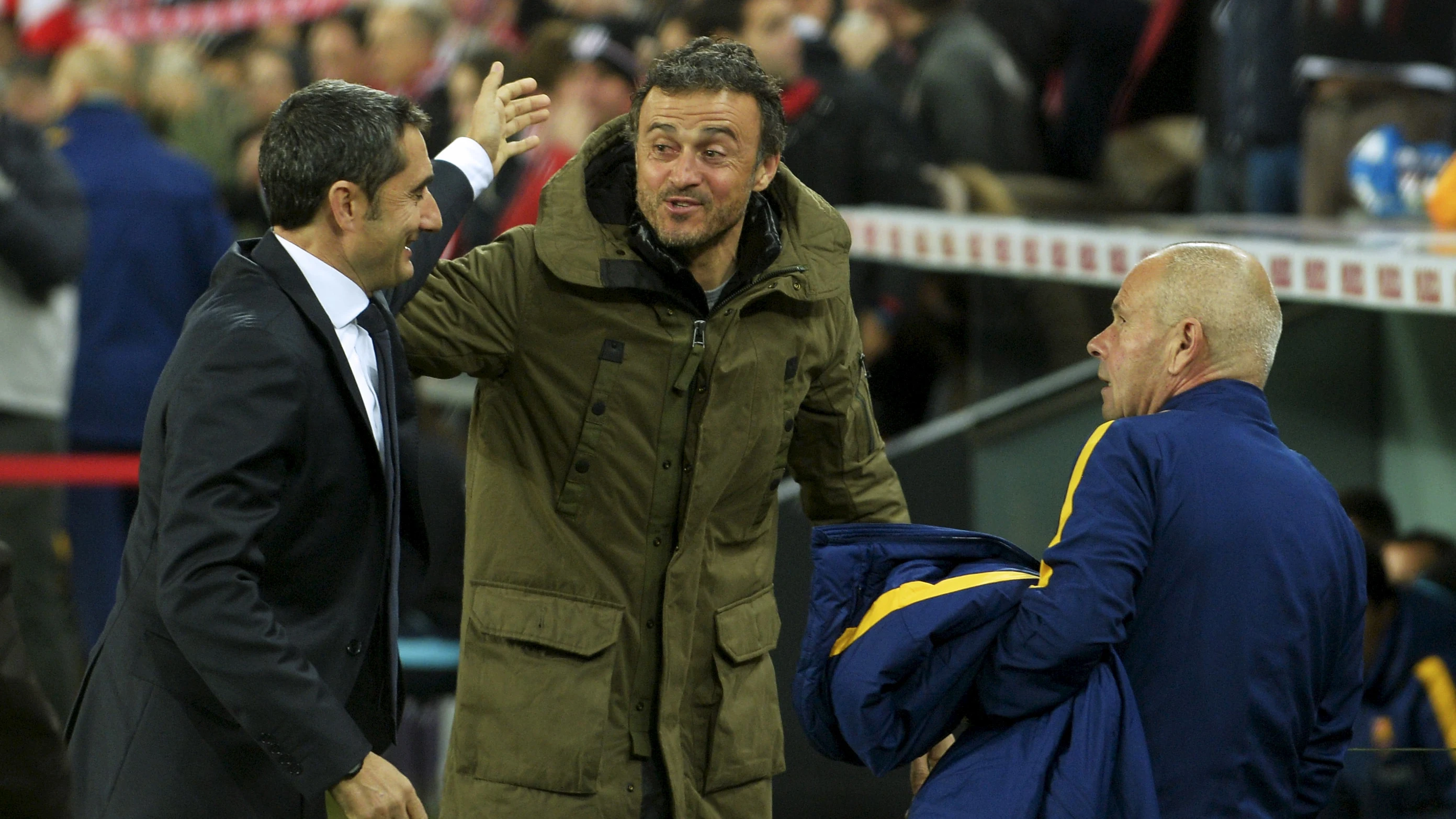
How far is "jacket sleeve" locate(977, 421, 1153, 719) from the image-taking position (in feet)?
8.41

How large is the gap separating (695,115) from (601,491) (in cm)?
68

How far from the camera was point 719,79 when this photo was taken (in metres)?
3.34

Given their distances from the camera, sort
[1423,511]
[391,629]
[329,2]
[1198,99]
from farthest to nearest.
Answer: [329,2] → [1198,99] → [1423,511] → [391,629]

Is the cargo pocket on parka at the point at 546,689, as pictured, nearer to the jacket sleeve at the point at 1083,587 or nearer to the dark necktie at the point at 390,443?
the dark necktie at the point at 390,443

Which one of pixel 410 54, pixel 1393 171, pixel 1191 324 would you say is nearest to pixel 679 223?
pixel 1191 324

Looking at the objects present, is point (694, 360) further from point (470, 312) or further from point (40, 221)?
point (40, 221)

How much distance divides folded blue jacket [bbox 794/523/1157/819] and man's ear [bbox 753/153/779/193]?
799 millimetres

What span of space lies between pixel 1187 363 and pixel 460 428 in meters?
5.16

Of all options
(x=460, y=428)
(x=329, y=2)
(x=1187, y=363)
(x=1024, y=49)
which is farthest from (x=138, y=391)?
(x=329, y=2)

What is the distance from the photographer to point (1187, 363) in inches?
108

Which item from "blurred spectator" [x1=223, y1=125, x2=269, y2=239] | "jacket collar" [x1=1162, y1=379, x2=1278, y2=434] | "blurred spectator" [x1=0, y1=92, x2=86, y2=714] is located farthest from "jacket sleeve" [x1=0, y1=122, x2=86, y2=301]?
"jacket collar" [x1=1162, y1=379, x2=1278, y2=434]

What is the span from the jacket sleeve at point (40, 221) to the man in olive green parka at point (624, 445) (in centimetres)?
380

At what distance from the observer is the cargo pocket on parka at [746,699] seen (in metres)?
3.42

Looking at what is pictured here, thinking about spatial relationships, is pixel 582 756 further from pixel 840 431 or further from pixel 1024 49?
pixel 1024 49
